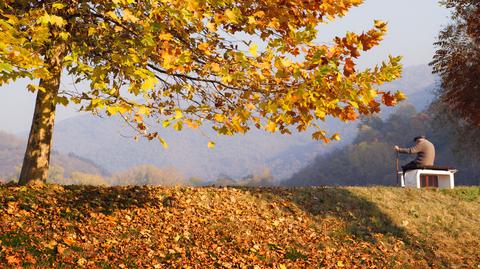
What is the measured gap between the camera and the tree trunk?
14.3m

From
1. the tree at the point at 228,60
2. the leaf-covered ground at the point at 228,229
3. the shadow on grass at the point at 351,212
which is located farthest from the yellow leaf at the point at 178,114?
the shadow on grass at the point at 351,212

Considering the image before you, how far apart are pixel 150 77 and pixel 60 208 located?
584cm

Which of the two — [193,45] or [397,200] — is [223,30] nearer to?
[193,45]

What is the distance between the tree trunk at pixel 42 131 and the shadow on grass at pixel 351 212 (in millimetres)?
6303

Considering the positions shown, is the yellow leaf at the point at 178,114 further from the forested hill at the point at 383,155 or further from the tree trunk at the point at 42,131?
the forested hill at the point at 383,155

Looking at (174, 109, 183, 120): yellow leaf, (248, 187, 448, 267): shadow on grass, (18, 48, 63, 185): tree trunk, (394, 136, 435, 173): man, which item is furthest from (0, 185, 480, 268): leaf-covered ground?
(394, 136, 435, 173): man

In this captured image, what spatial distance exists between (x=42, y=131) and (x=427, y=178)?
55.1ft

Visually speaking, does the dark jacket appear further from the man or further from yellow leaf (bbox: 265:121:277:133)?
yellow leaf (bbox: 265:121:277:133)

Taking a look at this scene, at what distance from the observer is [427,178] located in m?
24.9

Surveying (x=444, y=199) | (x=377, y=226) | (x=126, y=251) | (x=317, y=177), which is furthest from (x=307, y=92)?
(x=317, y=177)

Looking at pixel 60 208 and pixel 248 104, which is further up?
pixel 248 104

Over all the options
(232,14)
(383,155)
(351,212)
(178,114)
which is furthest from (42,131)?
(383,155)

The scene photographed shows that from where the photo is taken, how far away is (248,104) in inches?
458

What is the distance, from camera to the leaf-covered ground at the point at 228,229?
11914mm
